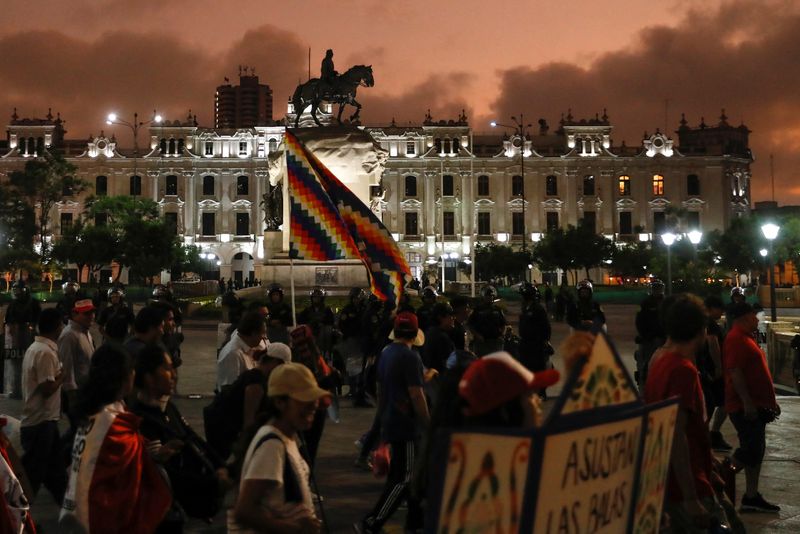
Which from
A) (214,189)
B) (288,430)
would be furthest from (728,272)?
(288,430)

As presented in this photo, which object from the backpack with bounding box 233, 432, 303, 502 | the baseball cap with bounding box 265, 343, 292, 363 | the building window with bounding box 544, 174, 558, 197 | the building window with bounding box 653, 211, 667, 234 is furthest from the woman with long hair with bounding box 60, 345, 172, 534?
the building window with bounding box 653, 211, 667, 234

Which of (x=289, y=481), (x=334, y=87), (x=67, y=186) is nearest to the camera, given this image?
(x=289, y=481)

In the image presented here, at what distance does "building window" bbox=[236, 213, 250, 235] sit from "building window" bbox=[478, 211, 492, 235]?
19.8m

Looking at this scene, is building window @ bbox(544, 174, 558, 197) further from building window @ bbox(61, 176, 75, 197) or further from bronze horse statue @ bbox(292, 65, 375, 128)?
bronze horse statue @ bbox(292, 65, 375, 128)

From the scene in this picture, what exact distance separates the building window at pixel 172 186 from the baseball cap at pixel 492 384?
258 feet

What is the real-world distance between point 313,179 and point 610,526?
28.4 feet

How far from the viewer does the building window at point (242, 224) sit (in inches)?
3137

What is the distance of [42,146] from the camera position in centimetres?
7962

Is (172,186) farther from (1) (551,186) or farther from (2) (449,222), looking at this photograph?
(1) (551,186)

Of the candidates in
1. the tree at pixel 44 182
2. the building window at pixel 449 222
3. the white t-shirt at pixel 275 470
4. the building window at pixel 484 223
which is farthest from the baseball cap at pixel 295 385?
the building window at pixel 484 223

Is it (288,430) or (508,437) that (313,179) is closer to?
(288,430)

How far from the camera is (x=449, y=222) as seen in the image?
79.6 metres

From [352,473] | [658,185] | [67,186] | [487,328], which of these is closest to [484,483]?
[487,328]

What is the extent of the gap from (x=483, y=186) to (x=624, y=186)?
478 inches
